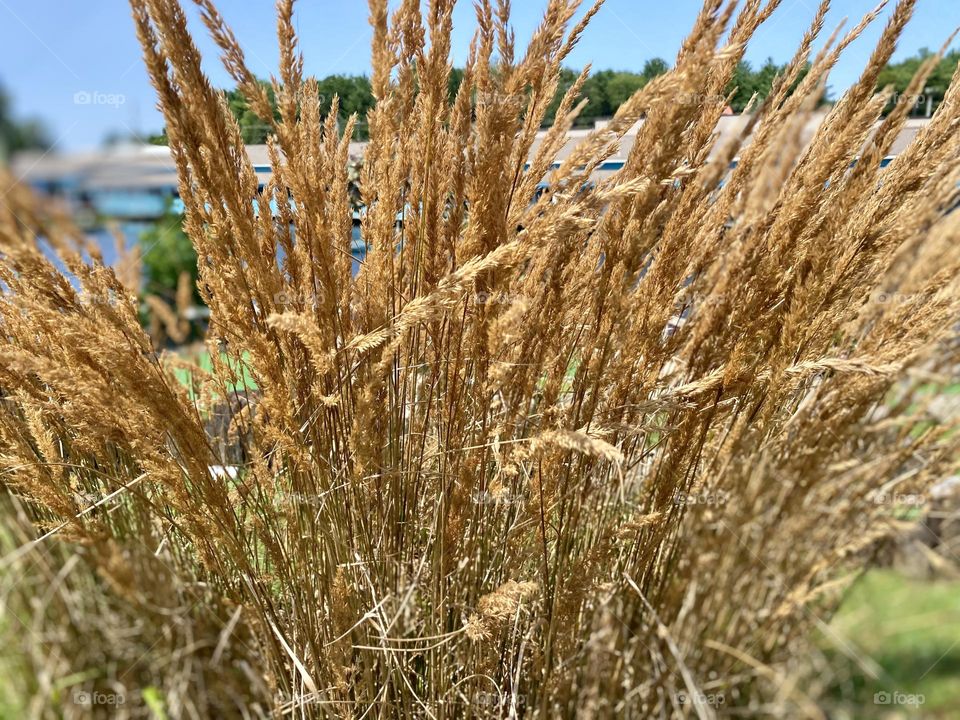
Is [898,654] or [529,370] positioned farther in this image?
[529,370]

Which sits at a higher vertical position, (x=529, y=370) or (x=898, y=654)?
(x=529, y=370)

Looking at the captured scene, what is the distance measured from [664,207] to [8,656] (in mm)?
1750

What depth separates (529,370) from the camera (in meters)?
1.36

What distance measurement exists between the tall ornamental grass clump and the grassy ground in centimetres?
5

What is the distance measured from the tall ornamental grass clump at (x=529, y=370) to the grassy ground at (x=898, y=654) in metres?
0.05

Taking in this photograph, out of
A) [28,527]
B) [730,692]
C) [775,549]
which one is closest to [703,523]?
[775,549]

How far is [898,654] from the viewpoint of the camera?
92 centimetres

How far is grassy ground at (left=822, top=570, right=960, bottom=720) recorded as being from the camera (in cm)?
89

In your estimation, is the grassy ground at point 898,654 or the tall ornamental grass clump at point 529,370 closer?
the grassy ground at point 898,654

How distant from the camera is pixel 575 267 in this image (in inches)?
54.6

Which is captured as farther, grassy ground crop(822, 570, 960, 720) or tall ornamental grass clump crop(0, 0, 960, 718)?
tall ornamental grass clump crop(0, 0, 960, 718)

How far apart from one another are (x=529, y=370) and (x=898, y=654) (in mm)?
672

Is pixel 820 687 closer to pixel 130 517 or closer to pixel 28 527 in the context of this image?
pixel 130 517

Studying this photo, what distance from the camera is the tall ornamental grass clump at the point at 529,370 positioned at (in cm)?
104
